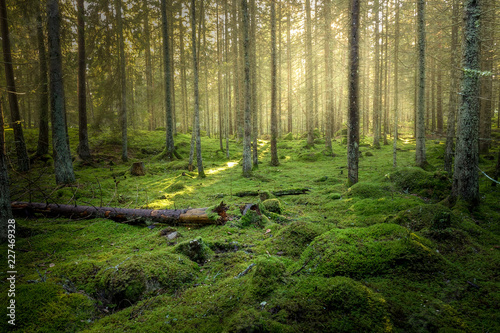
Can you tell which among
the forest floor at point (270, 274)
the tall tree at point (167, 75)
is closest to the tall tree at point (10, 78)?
the tall tree at point (167, 75)

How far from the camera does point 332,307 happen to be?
2.73m

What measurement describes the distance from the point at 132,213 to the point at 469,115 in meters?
9.05

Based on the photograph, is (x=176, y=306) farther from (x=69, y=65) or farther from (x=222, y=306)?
(x=69, y=65)

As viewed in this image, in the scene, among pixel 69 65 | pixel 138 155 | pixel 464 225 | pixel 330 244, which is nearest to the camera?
pixel 330 244

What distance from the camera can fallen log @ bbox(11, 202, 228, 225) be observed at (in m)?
6.19

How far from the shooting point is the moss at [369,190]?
24.6 feet

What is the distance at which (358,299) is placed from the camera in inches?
108

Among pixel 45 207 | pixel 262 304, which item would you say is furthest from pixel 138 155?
pixel 262 304

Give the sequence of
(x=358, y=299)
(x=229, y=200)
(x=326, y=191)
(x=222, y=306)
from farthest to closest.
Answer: (x=326, y=191), (x=229, y=200), (x=222, y=306), (x=358, y=299)

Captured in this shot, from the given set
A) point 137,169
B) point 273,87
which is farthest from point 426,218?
point 137,169

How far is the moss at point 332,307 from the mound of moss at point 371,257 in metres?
0.39

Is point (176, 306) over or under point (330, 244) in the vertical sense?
under

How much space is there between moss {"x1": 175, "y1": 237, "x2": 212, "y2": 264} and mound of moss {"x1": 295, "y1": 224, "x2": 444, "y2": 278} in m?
1.86

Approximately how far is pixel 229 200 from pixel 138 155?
14.1 meters
